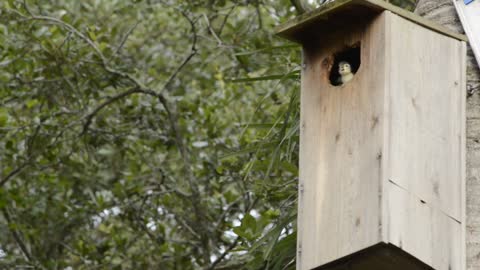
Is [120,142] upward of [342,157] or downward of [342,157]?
downward

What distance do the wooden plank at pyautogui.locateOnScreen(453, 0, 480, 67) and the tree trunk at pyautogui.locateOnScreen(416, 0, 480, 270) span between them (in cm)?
4

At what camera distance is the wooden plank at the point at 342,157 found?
2756 millimetres

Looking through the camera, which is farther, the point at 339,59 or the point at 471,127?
the point at 339,59

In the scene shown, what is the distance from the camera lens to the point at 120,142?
560 centimetres

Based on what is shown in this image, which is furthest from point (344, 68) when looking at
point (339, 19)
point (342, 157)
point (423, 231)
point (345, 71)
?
point (423, 231)

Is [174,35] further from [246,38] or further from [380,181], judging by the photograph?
[380,181]

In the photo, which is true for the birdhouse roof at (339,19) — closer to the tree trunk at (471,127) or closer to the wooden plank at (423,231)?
the tree trunk at (471,127)

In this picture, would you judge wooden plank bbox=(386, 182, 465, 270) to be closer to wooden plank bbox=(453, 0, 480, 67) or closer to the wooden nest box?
the wooden nest box

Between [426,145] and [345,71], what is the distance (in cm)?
34

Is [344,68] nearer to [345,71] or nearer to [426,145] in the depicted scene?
[345,71]

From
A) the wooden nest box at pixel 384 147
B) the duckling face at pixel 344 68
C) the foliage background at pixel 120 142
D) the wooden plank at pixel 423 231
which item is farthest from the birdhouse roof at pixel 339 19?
the foliage background at pixel 120 142

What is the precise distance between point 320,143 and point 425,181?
328 millimetres

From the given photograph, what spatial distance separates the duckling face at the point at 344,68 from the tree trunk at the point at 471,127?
0.30m

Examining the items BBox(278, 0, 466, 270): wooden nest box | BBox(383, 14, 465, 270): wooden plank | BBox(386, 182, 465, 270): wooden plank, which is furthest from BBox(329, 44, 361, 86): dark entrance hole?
BBox(386, 182, 465, 270): wooden plank
